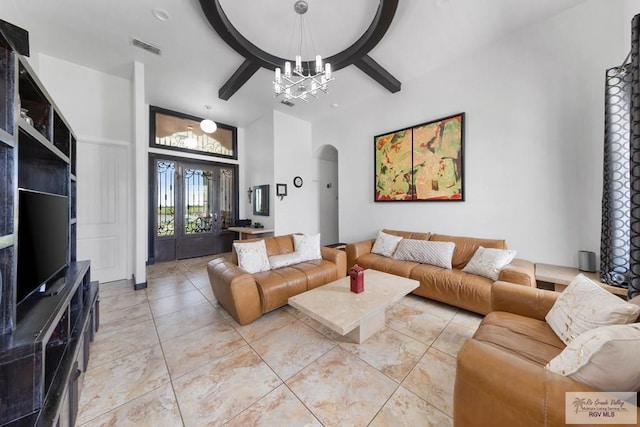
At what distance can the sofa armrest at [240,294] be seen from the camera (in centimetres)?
222

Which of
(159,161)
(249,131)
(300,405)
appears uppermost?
(249,131)

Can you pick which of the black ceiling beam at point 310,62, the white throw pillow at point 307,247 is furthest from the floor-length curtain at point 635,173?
the white throw pillow at point 307,247

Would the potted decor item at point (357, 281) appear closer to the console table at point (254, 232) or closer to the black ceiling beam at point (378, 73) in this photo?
the black ceiling beam at point (378, 73)

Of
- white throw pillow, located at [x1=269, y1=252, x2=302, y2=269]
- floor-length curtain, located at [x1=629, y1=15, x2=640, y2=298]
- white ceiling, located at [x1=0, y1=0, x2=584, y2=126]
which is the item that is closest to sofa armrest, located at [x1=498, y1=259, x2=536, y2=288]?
floor-length curtain, located at [x1=629, y1=15, x2=640, y2=298]

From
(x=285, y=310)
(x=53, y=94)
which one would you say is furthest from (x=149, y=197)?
(x=285, y=310)

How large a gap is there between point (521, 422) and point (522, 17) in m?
3.82

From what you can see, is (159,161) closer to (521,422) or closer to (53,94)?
(53,94)

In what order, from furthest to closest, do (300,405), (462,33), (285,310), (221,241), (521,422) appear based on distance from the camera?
(221,241) < (462,33) < (285,310) < (300,405) < (521,422)

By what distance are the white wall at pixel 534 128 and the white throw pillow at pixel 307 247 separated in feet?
5.72

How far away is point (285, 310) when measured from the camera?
262 cm

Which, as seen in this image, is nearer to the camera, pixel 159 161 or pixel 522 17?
pixel 522 17

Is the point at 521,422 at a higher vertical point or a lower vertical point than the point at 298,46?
lower

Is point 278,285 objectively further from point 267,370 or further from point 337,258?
point 337,258

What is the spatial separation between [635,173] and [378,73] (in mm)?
2907
